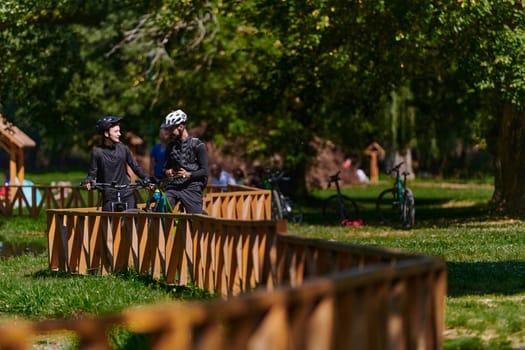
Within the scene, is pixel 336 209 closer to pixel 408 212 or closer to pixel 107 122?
pixel 408 212

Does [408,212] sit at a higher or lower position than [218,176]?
lower

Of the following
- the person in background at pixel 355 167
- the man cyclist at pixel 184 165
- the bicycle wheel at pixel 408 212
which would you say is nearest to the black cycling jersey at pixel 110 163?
the man cyclist at pixel 184 165

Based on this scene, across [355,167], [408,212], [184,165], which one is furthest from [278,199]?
[355,167]

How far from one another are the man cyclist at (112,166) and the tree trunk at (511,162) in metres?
14.2

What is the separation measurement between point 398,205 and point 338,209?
2.73m

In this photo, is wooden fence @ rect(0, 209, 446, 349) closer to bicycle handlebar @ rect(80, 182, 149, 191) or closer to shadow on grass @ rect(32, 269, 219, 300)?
shadow on grass @ rect(32, 269, 219, 300)

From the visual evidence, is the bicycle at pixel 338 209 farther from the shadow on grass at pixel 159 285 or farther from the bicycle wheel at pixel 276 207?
the shadow on grass at pixel 159 285

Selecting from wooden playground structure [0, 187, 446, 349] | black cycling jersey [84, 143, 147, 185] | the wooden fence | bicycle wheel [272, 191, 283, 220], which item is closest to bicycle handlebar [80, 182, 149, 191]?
black cycling jersey [84, 143, 147, 185]

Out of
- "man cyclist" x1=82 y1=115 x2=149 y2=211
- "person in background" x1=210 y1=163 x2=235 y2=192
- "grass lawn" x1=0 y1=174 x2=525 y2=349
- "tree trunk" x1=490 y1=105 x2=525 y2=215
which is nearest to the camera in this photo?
"grass lawn" x1=0 y1=174 x2=525 y2=349

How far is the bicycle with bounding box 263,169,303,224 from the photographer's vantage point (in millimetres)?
28578

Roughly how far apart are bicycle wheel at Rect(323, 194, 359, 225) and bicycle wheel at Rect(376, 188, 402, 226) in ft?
4.07

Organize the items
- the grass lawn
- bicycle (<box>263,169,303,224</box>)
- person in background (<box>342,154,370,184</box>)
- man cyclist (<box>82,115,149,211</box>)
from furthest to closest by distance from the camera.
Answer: person in background (<box>342,154,370,184</box>)
bicycle (<box>263,169,303,224</box>)
man cyclist (<box>82,115,149,211</box>)
the grass lawn

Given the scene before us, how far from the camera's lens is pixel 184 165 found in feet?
53.8

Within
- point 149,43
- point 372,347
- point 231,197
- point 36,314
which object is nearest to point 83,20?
point 149,43
